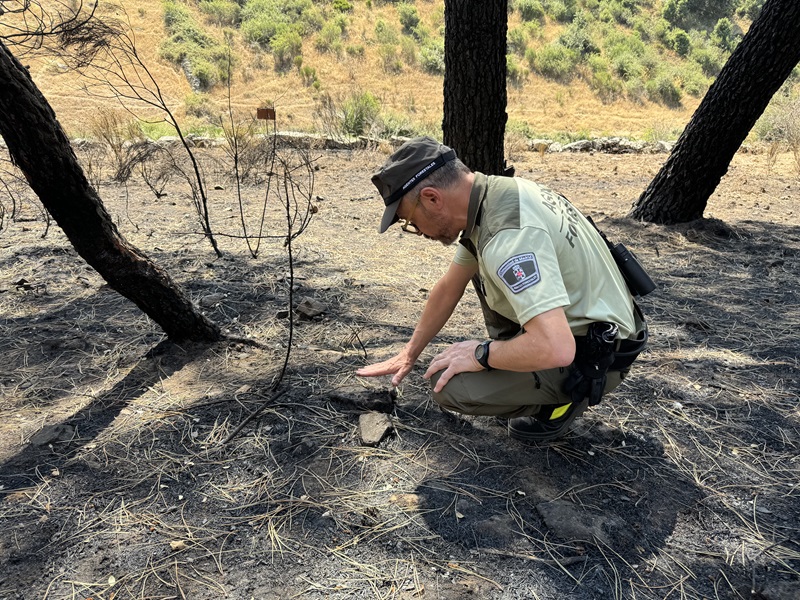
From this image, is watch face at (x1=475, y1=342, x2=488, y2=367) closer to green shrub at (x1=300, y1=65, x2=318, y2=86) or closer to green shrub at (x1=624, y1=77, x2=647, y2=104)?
green shrub at (x1=300, y1=65, x2=318, y2=86)

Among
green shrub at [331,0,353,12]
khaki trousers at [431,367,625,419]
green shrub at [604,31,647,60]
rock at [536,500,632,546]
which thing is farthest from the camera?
green shrub at [604,31,647,60]

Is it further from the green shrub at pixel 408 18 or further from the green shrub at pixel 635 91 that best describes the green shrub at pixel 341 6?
the green shrub at pixel 635 91

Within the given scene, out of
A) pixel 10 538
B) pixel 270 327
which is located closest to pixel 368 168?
pixel 270 327

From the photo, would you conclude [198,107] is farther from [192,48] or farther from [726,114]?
[726,114]

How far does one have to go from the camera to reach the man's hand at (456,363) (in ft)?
6.35

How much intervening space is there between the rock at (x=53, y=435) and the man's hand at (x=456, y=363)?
1.46m

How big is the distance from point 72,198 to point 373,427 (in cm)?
155

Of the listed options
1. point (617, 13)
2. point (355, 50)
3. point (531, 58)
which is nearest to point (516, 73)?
point (531, 58)

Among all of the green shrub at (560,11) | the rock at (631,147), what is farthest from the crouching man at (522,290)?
the green shrub at (560,11)

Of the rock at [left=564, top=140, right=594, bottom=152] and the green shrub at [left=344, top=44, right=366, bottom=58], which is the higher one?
the green shrub at [left=344, top=44, right=366, bottom=58]

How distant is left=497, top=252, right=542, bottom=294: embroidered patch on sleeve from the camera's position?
1.59m

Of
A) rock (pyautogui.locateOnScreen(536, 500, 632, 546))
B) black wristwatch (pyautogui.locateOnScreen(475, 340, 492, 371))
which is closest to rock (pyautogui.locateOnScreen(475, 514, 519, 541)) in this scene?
rock (pyautogui.locateOnScreen(536, 500, 632, 546))

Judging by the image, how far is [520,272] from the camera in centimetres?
161

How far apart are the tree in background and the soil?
251mm
